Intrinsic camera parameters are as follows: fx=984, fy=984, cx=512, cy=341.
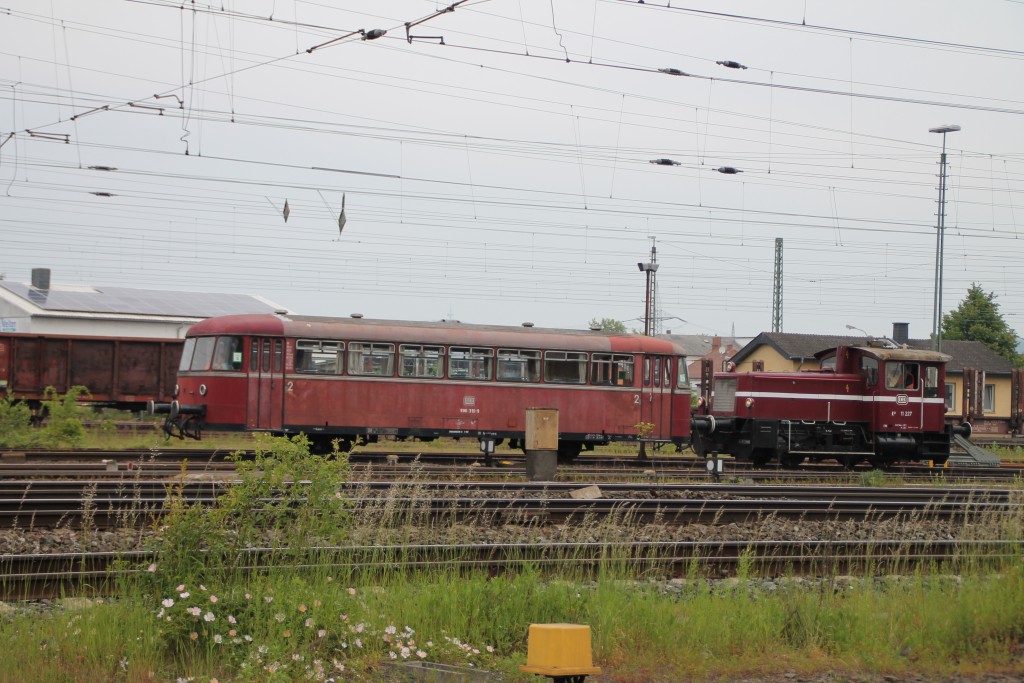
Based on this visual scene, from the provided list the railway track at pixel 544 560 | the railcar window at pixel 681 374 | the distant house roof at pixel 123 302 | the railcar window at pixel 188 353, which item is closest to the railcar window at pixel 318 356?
the railcar window at pixel 188 353

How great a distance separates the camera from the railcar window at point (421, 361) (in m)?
22.5

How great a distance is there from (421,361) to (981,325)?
168 feet

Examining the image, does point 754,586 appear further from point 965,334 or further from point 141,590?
point 965,334

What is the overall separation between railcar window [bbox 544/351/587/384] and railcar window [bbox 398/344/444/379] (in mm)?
2535

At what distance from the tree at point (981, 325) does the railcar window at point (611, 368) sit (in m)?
46.7

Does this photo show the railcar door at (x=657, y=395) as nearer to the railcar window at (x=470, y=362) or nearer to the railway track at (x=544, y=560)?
the railcar window at (x=470, y=362)

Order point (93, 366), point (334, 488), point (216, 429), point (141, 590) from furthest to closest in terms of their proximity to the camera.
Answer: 1. point (93, 366)
2. point (216, 429)
3. point (334, 488)
4. point (141, 590)

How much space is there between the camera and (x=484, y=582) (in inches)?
334

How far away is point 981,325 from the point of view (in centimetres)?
6266

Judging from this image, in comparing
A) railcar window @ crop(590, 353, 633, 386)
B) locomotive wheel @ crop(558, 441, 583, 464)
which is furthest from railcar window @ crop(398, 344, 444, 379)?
locomotive wheel @ crop(558, 441, 583, 464)

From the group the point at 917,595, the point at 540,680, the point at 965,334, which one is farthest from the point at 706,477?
the point at 965,334

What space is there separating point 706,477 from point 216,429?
1082 cm

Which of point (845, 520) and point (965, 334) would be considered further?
point (965, 334)

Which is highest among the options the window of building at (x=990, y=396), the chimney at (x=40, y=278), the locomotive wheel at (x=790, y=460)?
the chimney at (x=40, y=278)
